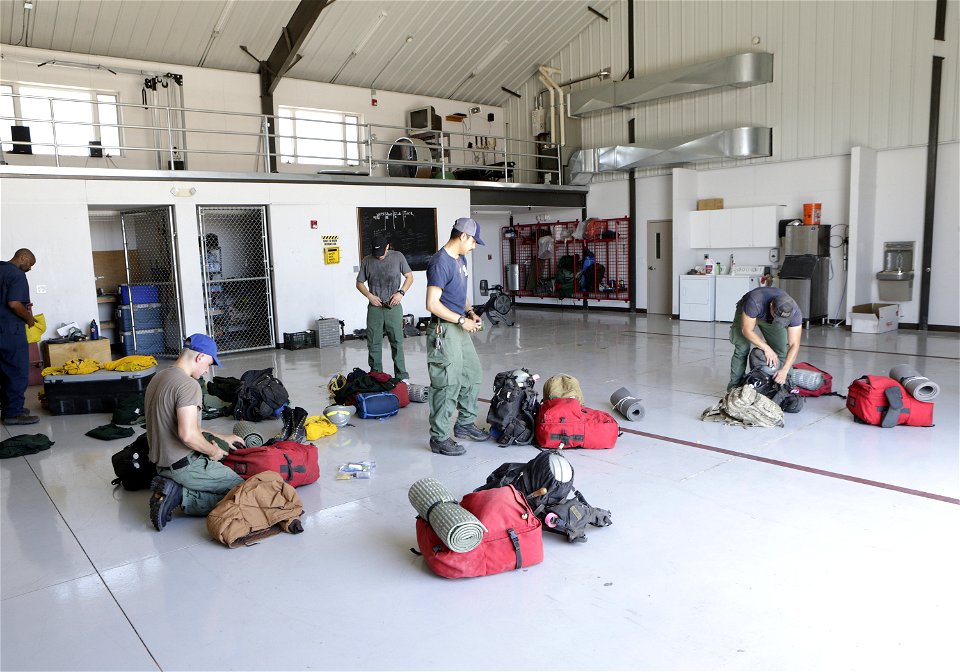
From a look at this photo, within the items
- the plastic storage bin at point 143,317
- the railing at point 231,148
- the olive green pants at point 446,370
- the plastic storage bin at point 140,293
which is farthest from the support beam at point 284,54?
the olive green pants at point 446,370

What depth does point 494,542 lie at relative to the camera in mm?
3447

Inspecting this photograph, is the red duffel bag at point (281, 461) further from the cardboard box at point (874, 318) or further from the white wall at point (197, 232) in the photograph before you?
the cardboard box at point (874, 318)

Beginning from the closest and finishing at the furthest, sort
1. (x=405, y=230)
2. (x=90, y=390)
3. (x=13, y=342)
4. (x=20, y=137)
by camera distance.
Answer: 1. (x=13, y=342)
2. (x=90, y=390)
3. (x=20, y=137)
4. (x=405, y=230)

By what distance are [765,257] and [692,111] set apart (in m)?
3.61

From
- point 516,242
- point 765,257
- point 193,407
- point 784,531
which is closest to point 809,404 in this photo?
point 784,531

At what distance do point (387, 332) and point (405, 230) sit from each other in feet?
19.4

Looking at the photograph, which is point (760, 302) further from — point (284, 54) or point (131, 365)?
point (284, 54)

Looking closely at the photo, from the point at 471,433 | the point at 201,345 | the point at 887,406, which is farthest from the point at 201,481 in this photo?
the point at 887,406

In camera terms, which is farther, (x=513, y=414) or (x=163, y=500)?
(x=513, y=414)

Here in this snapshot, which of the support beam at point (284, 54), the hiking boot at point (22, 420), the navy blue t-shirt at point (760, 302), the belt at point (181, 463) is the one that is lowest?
the hiking boot at point (22, 420)

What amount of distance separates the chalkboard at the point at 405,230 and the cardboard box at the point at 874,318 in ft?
26.7

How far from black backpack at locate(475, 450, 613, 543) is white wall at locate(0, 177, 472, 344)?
883 centimetres

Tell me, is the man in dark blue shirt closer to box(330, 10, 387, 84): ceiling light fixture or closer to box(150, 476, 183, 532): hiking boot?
box(150, 476, 183, 532): hiking boot

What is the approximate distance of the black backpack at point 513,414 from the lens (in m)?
5.72
